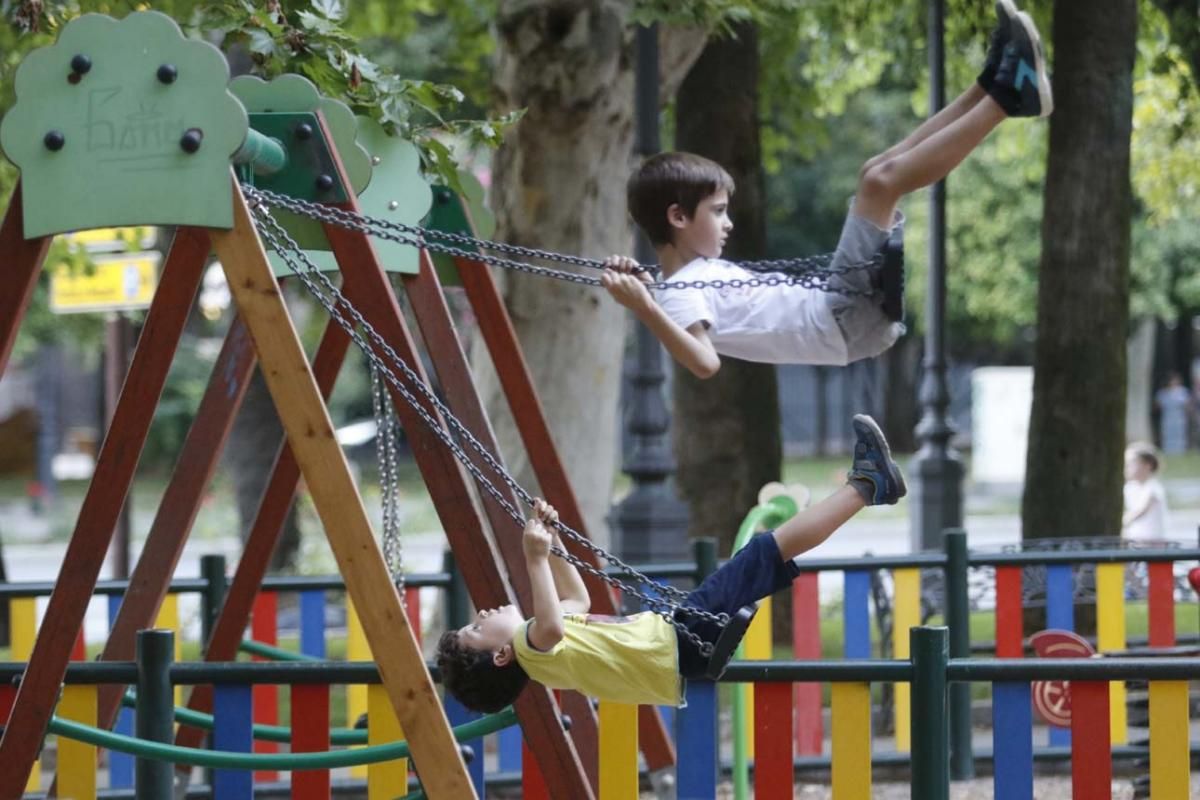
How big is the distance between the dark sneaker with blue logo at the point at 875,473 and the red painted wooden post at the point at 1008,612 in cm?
327

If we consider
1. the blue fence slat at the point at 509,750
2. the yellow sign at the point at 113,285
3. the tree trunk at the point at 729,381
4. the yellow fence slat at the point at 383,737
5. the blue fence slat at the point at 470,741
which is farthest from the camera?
the yellow sign at the point at 113,285

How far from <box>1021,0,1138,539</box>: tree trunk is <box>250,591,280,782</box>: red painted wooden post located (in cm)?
448

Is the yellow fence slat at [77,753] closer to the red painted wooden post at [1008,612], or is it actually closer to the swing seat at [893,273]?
the swing seat at [893,273]

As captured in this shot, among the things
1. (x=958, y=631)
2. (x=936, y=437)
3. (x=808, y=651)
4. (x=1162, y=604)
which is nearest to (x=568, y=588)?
(x=958, y=631)

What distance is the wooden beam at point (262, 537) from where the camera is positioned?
20.4 feet

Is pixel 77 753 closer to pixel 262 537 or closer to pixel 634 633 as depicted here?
pixel 262 537

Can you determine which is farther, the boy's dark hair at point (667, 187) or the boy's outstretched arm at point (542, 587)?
the boy's dark hair at point (667, 187)

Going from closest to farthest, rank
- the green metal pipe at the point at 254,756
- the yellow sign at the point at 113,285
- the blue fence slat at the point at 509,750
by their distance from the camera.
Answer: the green metal pipe at the point at 254,756 → the blue fence slat at the point at 509,750 → the yellow sign at the point at 113,285

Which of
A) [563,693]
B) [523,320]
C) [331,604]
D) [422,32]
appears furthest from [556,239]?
[422,32]

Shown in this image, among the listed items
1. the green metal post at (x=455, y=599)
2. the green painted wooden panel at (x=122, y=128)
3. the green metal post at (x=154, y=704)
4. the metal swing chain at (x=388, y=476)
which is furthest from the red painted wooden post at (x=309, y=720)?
the green metal post at (x=455, y=599)

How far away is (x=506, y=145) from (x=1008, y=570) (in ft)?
11.7

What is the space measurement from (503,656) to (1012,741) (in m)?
1.37

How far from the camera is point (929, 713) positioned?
14.3 ft

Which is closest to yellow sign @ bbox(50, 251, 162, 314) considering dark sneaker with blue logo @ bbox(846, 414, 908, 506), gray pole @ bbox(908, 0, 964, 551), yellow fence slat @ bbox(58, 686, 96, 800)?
gray pole @ bbox(908, 0, 964, 551)
